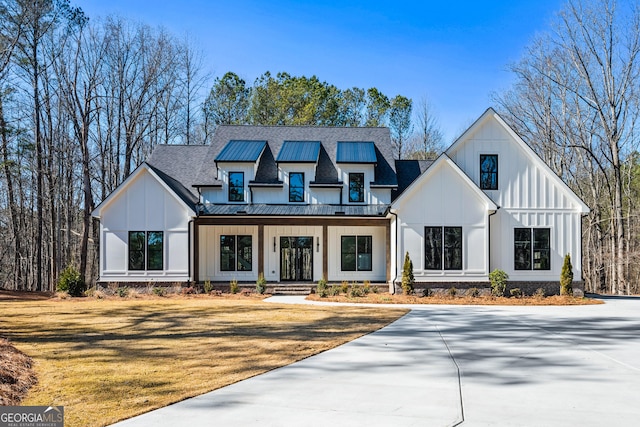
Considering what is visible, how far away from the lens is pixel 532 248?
20953 millimetres

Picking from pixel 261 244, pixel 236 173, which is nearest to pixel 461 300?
pixel 261 244

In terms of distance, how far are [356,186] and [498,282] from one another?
25.9ft

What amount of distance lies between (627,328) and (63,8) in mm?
32501

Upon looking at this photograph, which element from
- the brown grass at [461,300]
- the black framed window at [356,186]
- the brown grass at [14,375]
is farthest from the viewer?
the black framed window at [356,186]

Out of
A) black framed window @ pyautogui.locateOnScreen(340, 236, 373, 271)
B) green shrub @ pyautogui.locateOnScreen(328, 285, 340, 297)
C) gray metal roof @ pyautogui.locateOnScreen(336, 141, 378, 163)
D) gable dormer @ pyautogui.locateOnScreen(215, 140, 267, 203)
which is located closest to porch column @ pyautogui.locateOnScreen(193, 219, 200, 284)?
gable dormer @ pyautogui.locateOnScreen(215, 140, 267, 203)

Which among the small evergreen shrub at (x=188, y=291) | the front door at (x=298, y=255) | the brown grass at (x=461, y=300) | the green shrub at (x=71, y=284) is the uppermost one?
Result: the front door at (x=298, y=255)

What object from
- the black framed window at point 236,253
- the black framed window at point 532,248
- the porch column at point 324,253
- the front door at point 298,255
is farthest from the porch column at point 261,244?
the black framed window at point 532,248

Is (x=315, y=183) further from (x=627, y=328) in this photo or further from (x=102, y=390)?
(x=102, y=390)

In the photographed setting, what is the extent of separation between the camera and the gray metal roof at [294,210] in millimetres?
22188

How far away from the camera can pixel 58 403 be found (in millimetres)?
5527

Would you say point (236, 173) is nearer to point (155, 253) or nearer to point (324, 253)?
point (155, 253)

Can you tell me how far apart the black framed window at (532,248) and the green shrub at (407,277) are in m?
4.68

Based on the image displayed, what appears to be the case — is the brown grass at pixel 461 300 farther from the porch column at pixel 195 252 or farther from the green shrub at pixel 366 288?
the porch column at pixel 195 252

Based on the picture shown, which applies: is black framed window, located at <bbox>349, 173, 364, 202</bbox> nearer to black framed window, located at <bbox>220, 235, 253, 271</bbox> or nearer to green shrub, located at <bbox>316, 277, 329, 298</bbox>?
green shrub, located at <bbox>316, 277, 329, 298</bbox>
